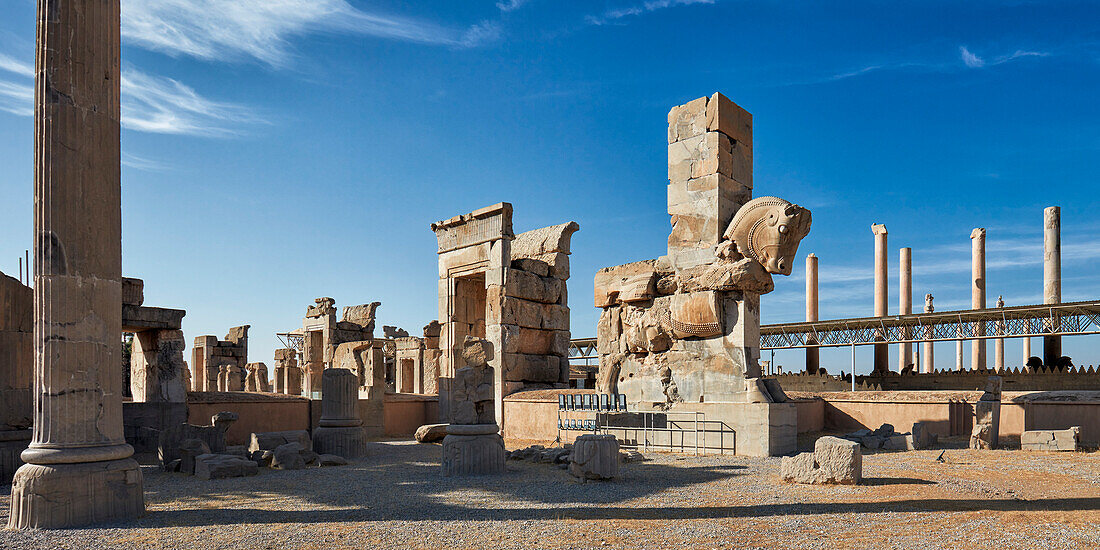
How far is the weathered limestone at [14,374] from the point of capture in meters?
8.90

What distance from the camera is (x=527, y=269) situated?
52.8 feet

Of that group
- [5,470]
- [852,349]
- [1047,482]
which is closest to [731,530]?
[1047,482]

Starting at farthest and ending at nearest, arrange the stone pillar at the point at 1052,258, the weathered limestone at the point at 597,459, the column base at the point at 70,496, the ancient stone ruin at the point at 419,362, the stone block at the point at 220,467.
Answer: the stone pillar at the point at 1052,258 < the ancient stone ruin at the point at 419,362 < the stone block at the point at 220,467 < the weathered limestone at the point at 597,459 < the column base at the point at 70,496

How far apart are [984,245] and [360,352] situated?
95.2ft

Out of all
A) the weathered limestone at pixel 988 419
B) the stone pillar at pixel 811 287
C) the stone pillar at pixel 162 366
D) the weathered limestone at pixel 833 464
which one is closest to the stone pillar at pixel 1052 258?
the stone pillar at pixel 811 287

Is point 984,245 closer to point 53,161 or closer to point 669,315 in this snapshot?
point 669,315

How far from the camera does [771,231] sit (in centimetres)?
1074

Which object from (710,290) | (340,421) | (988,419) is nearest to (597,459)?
(710,290)

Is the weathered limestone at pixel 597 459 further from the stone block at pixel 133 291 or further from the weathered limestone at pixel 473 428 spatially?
the stone block at pixel 133 291

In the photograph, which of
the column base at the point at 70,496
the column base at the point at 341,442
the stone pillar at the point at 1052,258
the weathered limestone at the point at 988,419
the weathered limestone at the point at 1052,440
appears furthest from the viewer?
the stone pillar at the point at 1052,258

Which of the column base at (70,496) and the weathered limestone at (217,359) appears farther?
the weathered limestone at (217,359)

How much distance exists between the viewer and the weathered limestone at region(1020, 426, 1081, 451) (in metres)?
10.6

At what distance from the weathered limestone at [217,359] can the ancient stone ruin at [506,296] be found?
12.2 meters

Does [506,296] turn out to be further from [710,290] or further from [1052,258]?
[1052,258]
